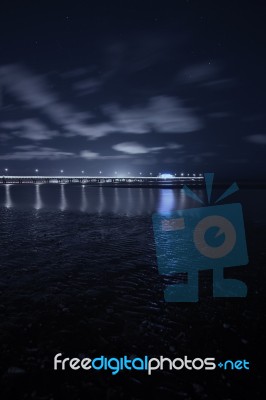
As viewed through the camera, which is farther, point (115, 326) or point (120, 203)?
point (120, 203)

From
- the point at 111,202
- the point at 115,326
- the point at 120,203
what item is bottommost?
the point at 115,326

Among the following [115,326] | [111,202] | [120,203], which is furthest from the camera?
[111,202]

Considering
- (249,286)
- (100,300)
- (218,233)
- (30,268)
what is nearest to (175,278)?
(249,286)

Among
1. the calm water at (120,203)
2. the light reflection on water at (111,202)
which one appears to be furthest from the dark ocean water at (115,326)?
the light reflection on water at (111,202)

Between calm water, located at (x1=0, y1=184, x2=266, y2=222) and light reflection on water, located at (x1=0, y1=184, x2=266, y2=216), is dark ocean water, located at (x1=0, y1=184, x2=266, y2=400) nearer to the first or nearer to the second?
calm water, located at (x1=0, y1=184, x2=266, y2=222)

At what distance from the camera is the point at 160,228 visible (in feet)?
63.2

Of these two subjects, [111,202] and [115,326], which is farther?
[111,202]

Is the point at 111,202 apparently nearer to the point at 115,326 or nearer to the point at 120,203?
the point at 120,203

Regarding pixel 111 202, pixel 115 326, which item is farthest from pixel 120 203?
pixel 115 326

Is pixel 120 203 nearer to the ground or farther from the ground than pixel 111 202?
nearer to the ground

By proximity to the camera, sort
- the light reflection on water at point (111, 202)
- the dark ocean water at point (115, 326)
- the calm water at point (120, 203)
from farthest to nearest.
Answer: the light reflection on water at point (111, 202) < the calm water at point (120, 203) < the dark ocean water at point (115, 326)

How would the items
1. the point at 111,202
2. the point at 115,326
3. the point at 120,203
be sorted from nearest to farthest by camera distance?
1. the point at 115,326
2. the point at 120,203
3. the point at 111,202

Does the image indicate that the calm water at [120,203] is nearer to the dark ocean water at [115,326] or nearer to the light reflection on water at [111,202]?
the light reflection on water at [111,202]

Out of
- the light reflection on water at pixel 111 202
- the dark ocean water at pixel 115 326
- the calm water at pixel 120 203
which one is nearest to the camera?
the dark ocean water at pixel 115 326
